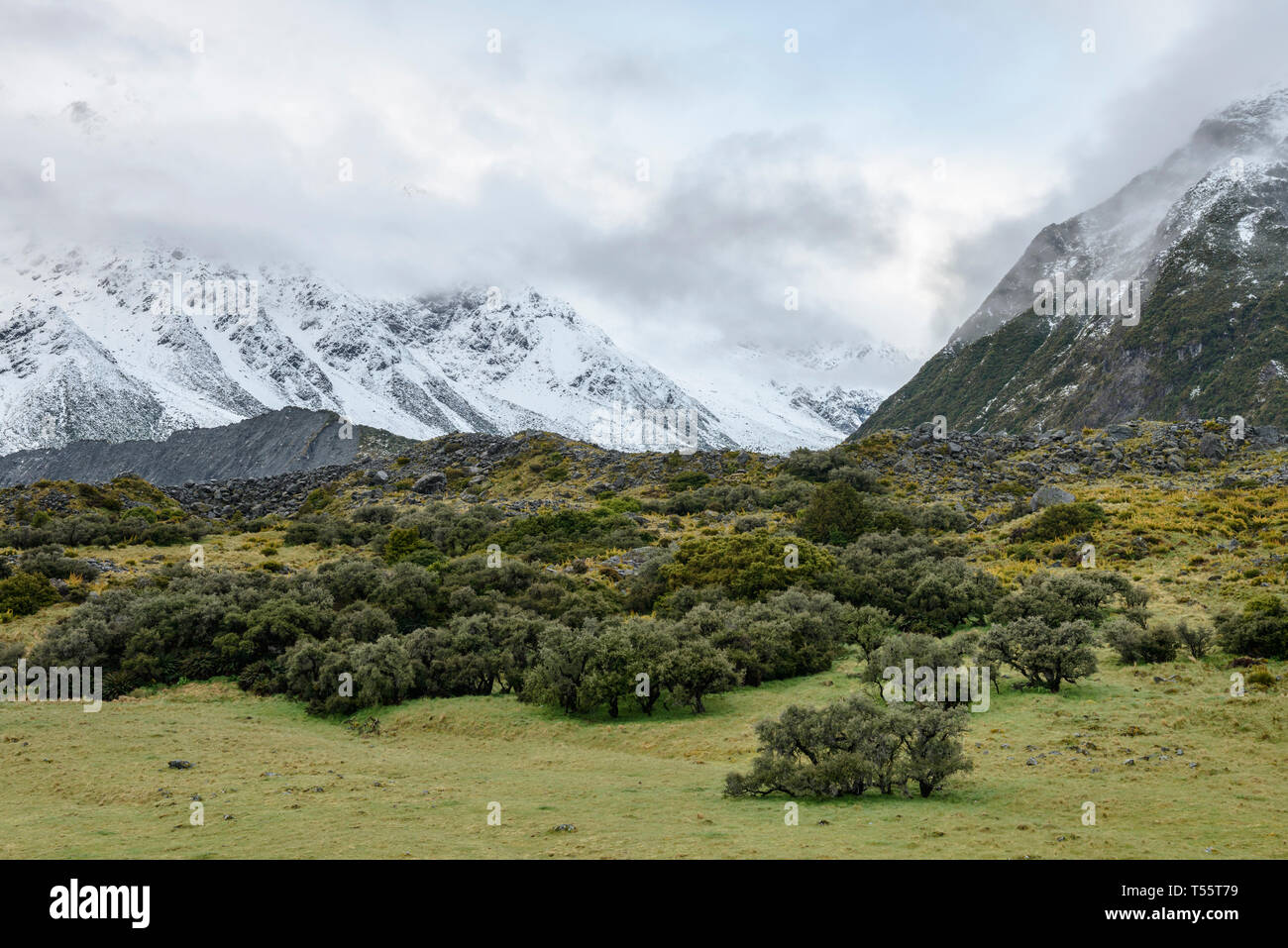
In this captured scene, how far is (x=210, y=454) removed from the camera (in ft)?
447

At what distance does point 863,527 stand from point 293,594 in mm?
26924

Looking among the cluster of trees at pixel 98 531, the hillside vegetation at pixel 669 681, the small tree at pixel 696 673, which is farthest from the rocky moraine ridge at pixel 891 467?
the small tree at pixel 696 673

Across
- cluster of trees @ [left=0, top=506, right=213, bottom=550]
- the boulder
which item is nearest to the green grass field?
the boulder

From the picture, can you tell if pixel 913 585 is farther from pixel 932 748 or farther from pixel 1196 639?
pixel 932 748

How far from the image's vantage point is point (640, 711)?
860 inches

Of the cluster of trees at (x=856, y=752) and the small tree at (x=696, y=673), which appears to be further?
the small tree at (x=696, y=673)

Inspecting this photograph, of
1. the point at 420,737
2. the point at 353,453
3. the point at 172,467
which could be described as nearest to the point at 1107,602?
the point at 420,737

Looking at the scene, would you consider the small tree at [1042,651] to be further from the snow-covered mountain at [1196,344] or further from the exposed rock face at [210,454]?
the snow-covered mountain at [1196,344]

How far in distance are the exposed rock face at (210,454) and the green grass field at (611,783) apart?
10265cm

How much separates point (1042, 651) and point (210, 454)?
140m

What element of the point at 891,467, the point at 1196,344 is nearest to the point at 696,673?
the point at 891,467

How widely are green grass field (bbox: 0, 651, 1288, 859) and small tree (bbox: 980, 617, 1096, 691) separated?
0.59 meters

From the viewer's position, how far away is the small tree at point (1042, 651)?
786 inches
